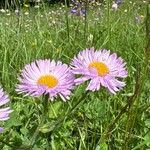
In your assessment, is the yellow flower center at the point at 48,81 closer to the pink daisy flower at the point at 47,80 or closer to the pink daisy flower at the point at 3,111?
the pink daisy flower at the point at 47,80

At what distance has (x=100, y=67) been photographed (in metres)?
1.14

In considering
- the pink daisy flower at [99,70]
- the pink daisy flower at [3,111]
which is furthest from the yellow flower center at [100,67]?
the pink daisy flower at [3,111]

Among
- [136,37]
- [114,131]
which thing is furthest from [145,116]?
[136,37]

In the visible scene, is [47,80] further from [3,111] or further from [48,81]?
[3,111]

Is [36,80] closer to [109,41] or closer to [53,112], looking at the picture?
[53,112]

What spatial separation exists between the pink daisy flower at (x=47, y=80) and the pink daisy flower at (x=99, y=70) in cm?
3

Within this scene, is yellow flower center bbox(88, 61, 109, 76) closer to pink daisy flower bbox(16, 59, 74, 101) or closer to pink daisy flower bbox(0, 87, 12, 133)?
pink daisy flower bbox(16, 59, 74, 101)

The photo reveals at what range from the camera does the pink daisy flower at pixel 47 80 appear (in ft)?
3.32

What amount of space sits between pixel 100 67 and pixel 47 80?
0.12m

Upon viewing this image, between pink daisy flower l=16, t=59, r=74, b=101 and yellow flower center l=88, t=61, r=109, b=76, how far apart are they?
0.06 metres

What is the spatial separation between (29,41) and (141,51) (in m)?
0.77

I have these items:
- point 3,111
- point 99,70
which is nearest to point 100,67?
point 99,70

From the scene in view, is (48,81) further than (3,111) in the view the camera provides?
Yes

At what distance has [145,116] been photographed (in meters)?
1.72
